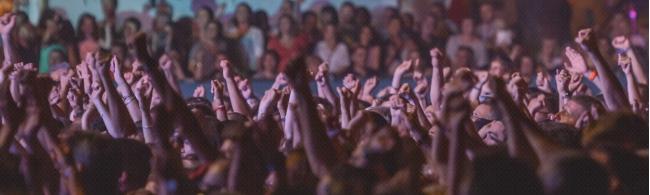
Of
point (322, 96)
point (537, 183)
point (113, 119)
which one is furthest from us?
point (322, 96)

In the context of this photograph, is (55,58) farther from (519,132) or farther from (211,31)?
(519,132)

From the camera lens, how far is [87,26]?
1188 centimetres

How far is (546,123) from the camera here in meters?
5.10

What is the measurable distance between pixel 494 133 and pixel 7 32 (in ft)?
7.77

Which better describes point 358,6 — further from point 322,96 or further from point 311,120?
point 311,120

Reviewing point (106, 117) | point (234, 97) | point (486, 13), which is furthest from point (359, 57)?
point (106, 117)

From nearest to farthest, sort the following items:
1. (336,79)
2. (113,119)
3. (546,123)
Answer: (546,123) < (113,119) < (336,79)

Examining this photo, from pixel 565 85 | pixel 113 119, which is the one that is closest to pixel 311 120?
pixel 113 119

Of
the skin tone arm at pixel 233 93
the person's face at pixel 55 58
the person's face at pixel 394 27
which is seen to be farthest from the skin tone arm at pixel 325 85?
the person's face at pixel 394 27

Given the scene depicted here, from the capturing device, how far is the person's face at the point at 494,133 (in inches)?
198

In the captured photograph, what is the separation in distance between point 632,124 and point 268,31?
25.2ft

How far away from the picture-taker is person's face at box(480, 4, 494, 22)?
39.8 ft

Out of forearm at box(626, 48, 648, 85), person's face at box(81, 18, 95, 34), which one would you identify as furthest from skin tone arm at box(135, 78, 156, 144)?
Result: person's face at box(81, 18, 95, 34)

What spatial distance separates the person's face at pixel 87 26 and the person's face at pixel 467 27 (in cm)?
284
